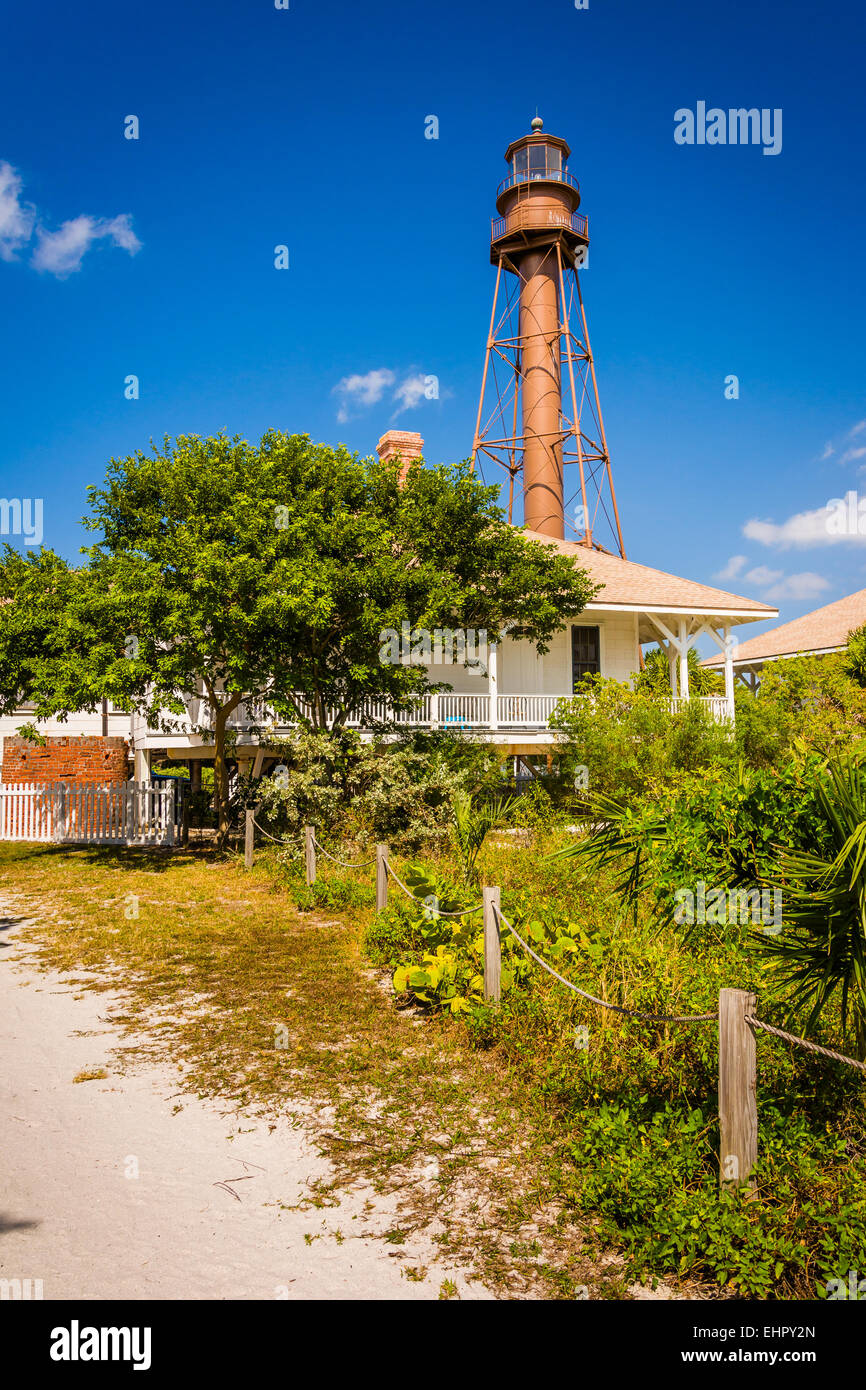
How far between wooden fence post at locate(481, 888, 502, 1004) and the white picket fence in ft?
44.8

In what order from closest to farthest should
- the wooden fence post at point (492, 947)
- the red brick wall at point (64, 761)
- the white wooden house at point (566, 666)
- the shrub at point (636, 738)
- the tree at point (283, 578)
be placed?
the wooden fence post at point (492, 947) → the tree at point (283, 578) → the shrub at point (636, 738) → the white wooden house at point (566, 666) → the red brick wall at point (64, 761)

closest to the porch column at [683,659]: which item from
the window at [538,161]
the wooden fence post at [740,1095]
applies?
the wooden fence post at [740,1095]

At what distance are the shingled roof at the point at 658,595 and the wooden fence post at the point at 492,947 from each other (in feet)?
47.9

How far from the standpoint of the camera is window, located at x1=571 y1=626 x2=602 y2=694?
22344mm

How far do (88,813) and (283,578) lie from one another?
350 inches

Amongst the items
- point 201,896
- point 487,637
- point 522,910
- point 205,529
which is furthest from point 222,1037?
point 487,637

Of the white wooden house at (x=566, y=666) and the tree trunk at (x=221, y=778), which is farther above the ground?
the white wooden house at (x=566, y=666)

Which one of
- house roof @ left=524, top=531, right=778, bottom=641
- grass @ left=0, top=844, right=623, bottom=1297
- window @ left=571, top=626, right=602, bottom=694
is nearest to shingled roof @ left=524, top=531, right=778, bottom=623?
house roof @ left=524, top=531, right=778, bottom=641

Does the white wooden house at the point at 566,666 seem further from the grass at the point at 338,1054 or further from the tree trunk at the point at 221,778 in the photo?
the grass at the point at 338,1054

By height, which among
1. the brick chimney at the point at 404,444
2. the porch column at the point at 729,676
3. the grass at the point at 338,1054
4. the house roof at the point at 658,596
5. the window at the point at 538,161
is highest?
the window at the point at 538,161

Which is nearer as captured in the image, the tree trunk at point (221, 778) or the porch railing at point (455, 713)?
the tree trunk at point (221, 778)

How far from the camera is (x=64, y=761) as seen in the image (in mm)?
21594

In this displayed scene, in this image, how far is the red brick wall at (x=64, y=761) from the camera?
69.5 ft

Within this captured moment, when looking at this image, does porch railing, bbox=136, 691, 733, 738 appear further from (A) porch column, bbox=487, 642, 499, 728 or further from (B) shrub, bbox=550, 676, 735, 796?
(B) shrub, bbox=550, 676, 735, 796
